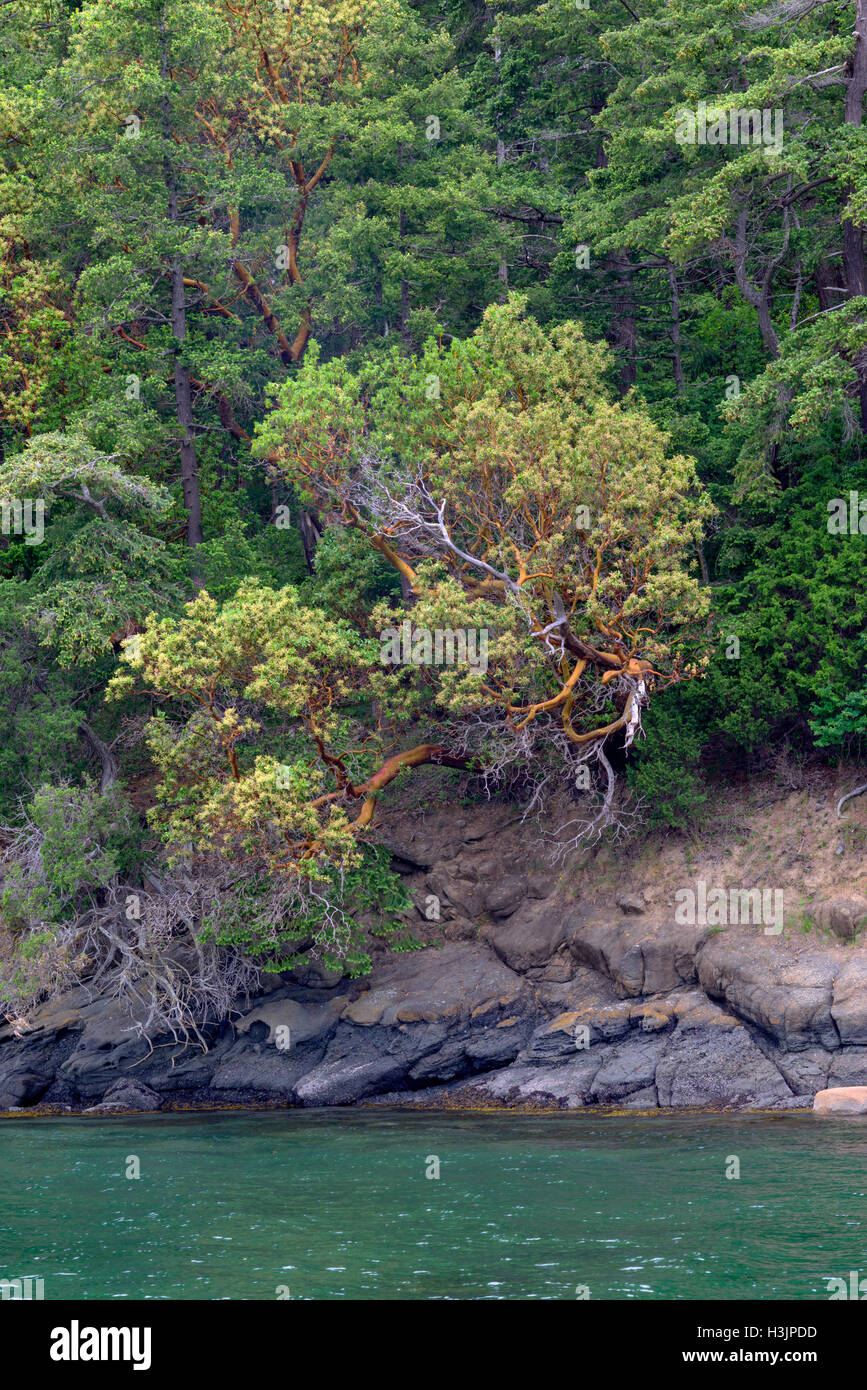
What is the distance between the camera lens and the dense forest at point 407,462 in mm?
23469

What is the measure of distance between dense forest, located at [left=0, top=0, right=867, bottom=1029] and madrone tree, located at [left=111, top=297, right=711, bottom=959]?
100 millimetres

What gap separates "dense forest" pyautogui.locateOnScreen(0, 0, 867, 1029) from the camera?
23.5 m

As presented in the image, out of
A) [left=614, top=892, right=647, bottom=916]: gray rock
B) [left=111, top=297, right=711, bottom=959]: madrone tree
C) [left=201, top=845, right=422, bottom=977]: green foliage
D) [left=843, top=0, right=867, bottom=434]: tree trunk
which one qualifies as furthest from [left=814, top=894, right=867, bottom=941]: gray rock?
[left=843, top=0, right=867, bottom=434]: tree trunk

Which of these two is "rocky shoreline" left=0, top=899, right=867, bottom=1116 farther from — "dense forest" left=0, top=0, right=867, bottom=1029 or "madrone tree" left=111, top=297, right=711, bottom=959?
"madrone tree" left=111, top=297, right=711, bottom=959

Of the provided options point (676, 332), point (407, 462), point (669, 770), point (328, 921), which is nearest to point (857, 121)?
point (676, 332)

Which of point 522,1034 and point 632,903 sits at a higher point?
point 632,903

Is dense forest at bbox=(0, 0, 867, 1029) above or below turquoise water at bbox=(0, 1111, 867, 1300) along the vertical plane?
above

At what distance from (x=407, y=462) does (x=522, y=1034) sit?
10.5 m

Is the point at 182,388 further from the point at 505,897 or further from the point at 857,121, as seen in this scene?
the point at 857,121

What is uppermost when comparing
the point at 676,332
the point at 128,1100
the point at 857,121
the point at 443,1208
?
A: the point at 857,121

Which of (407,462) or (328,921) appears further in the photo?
(407,462)

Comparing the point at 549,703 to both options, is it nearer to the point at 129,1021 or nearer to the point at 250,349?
the point at 129,1021

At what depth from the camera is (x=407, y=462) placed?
83.0ft

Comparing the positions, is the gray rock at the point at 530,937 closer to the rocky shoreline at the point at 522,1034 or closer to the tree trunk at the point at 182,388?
the rocky shoreline at the point at 522,1034
